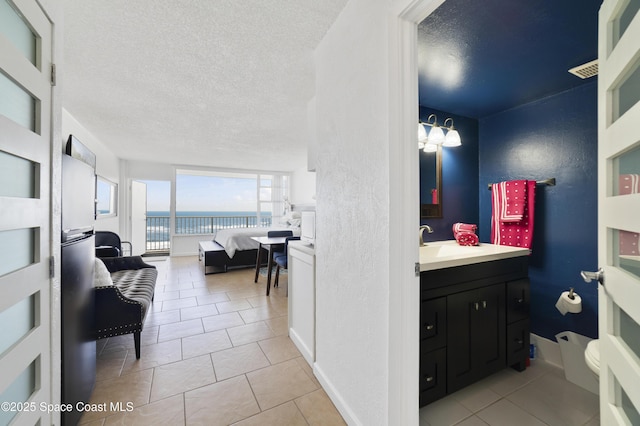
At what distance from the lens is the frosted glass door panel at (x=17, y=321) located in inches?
31.6

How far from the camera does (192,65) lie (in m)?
2.05

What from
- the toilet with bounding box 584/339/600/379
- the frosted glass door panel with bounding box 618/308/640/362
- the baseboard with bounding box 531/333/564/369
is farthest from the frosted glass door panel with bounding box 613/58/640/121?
the baseboard with bounding box 531/333/564/369

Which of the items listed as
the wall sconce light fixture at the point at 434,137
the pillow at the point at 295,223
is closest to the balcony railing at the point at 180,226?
the pillow at the point at 295,223

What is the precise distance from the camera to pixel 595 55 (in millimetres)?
1519

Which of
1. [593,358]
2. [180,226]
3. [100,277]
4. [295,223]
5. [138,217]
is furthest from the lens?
[180,226]

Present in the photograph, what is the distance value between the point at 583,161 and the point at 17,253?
10.5 ft

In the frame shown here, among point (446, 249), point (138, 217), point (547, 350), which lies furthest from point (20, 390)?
point (138, 217)

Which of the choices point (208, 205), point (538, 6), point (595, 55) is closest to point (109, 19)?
point (538, 6)

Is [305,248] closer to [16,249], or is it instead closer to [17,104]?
[16,249]

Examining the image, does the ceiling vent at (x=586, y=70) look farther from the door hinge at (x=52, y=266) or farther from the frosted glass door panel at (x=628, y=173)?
the door hinge at (x=52, y=266)

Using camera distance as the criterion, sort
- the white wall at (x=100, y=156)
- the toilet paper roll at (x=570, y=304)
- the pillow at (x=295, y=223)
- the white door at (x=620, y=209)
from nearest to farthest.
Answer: the white door at (x=620, y=209) < the toilet paper roll at (x=570, y=304) < the white wall at (x=100, y=156) < the pillow at (x=295, y=223)

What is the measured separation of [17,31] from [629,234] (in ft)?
6.57

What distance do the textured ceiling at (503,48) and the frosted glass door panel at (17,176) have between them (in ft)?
6.09

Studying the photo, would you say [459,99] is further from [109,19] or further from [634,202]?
[109,19]
